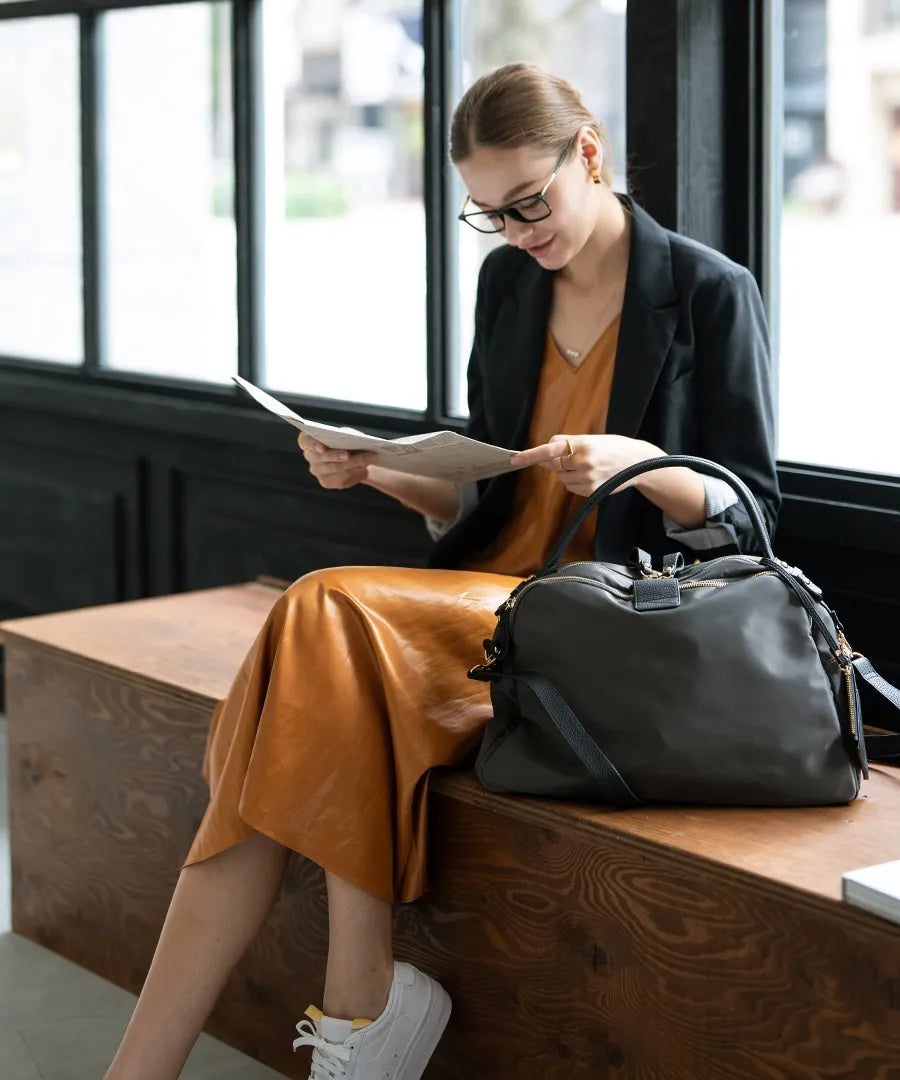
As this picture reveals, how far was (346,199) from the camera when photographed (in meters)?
3.08

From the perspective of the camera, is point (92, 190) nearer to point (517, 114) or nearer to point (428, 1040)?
point (517, 114)

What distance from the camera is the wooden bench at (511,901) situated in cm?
158

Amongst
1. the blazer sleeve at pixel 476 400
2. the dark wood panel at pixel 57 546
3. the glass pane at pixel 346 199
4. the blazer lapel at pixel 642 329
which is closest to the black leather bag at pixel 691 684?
the blazer lapel at pixel 642 329

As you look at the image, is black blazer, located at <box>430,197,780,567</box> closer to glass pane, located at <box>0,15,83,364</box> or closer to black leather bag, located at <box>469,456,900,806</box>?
black leather bag, located at <box>469,456,900,806</box>

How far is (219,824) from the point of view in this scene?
6.27 ft

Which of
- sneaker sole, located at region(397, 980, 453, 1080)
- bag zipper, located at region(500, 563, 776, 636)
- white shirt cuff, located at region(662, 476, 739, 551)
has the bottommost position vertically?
sneaker sole, located at region(397, 980, 453, 1080)

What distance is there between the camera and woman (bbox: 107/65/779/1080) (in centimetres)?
188

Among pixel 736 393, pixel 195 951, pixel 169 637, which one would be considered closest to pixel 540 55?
pixel 736 393

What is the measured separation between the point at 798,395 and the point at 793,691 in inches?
32.7

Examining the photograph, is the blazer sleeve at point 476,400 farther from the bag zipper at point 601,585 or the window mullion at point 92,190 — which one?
Answer: the window mullion at point 92,190

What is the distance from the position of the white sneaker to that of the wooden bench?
0.23ft

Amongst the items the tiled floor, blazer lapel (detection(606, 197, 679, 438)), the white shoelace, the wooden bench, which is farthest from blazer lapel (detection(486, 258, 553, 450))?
the tiled floor

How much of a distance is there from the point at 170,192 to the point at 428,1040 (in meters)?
2.23

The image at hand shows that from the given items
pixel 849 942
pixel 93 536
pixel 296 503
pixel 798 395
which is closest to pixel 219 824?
pixel 849 942
